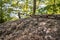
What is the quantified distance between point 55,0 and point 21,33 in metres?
Result: 5.78

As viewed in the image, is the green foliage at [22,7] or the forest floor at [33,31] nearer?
the forest floor at [33,31]

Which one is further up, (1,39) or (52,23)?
(52,23)

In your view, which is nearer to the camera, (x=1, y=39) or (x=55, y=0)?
(x=1, y=39)

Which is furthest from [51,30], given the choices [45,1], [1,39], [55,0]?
[45,1]

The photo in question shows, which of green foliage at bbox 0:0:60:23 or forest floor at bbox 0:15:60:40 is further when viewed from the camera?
green foliage at bbox 0:0:60:23

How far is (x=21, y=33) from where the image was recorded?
4035mm

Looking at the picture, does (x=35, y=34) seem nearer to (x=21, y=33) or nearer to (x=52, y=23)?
(x=21, y=33)

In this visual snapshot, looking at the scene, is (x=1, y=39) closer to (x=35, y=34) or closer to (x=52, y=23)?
(x=35, y=34)

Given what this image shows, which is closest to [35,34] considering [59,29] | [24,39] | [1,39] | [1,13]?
[24,39]

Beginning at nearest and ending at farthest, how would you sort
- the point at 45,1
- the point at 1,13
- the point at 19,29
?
the point at 19,29
the point at 1,13
the point at 45,1

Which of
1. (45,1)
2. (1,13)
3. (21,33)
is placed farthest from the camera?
(45,1)

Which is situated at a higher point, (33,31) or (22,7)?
(33,31)

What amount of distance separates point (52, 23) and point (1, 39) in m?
1.68

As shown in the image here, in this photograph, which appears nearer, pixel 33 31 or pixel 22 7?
pixel 33 31
